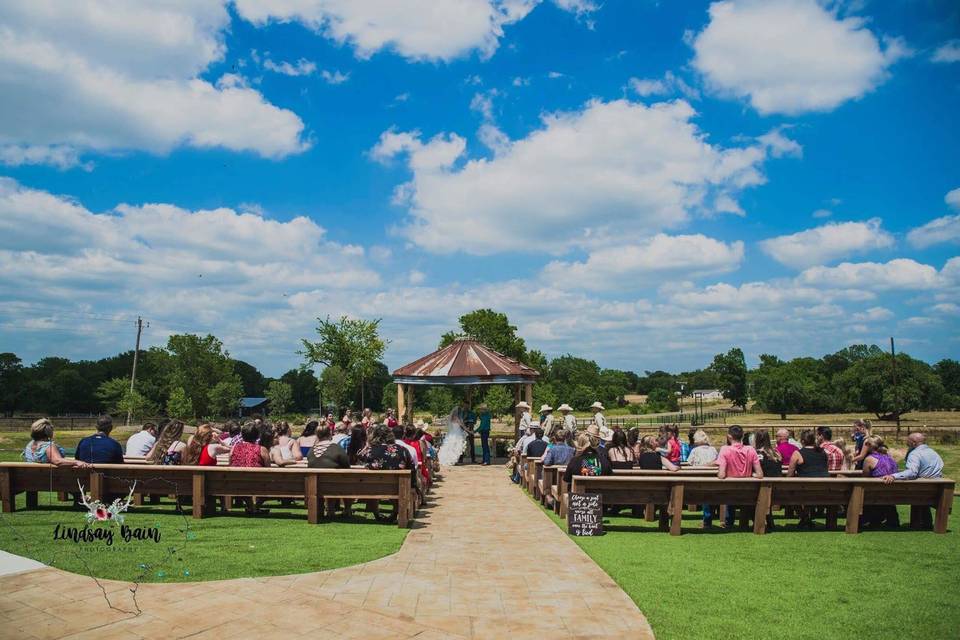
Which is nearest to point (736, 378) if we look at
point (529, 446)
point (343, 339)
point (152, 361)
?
point (343, 339)

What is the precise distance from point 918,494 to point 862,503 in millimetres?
907

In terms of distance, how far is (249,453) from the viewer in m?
9.94

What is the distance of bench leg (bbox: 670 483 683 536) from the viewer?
29.7 feet

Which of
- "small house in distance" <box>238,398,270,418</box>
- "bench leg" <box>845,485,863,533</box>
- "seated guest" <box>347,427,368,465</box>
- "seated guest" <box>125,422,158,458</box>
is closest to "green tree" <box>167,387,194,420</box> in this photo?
"seated guest" <box>125,422,158,458</box>

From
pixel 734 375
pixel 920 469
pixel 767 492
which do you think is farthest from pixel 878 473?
pixel 734 375

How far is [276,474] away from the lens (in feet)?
30.8

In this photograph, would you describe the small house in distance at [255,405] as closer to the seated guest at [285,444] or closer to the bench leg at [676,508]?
the seated guest at [285,444]

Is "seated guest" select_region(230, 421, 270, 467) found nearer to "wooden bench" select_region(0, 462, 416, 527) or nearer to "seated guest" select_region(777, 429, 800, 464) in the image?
"wooden bench" select_region(0, 462, 416, 527)

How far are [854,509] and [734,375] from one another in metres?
81.6

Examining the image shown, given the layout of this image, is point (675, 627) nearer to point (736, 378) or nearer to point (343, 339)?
point (343, 339)

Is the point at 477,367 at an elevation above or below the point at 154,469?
above

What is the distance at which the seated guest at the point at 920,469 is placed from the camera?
941cm

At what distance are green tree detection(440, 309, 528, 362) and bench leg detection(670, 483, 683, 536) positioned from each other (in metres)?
45.4

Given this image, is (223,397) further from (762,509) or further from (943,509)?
(943,509)
